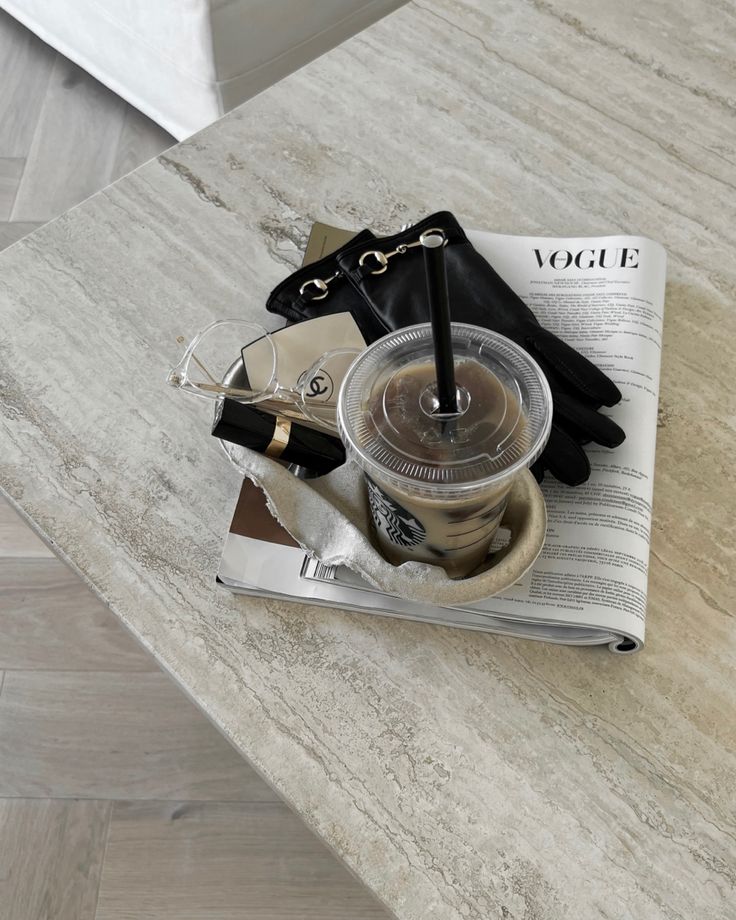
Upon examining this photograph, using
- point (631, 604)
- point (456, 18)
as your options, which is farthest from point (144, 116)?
point (631, 604)

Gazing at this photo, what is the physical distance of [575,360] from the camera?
637 millimetres

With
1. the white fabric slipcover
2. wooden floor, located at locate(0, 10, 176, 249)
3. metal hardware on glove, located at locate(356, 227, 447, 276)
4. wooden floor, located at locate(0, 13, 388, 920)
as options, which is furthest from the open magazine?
wooden floor, located at locate(0, 10, 176, 249)

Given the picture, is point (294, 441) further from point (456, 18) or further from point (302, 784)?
point (456, 18)

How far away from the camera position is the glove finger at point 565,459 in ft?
1.96

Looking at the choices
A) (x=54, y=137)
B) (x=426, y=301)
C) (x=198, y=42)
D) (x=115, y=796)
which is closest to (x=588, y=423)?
(x=426, y=301)

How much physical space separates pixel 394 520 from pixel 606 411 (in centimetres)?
23

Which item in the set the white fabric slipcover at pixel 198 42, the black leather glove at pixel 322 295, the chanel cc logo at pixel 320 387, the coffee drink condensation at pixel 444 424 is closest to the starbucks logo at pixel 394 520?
the coffee drink condensation at pixel 444 424

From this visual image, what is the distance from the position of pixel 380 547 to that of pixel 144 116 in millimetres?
1542

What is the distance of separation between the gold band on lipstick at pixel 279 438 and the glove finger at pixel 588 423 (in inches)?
7.8

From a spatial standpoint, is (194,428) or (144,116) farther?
(144,116)

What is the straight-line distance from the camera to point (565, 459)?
599mm

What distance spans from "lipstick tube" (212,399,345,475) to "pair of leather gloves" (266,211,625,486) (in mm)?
144

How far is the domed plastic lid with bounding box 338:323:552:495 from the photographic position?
0.43 metres

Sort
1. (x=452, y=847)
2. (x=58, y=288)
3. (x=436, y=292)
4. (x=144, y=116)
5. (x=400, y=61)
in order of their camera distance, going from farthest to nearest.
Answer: (x=144, y=116)
(x=400, y=61)
(x=58, y=288)
(x=452, y=847)
(x=436, y=292)
